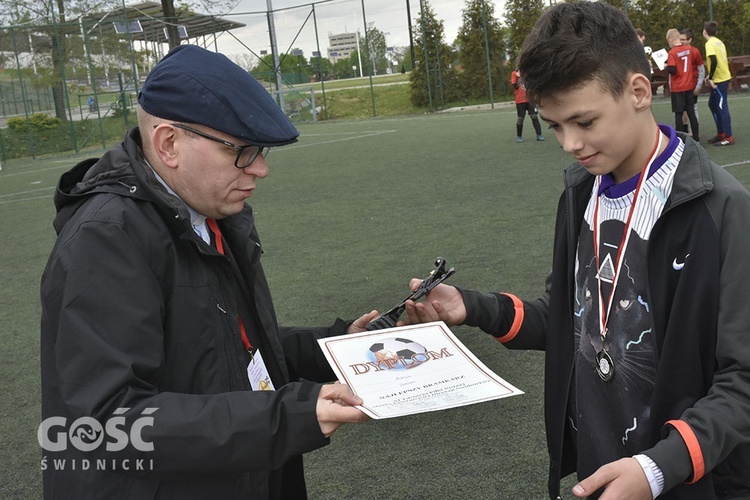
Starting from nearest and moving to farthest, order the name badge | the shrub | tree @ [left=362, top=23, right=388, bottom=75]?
the name badge
the shrub
tree @ [left=362, top=23, right=388, bottom=75]

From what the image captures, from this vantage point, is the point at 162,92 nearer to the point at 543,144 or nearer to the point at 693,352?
the point at 693,352

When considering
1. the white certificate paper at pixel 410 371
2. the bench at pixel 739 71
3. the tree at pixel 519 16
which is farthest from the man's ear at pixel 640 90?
the tree at pixel 519 16

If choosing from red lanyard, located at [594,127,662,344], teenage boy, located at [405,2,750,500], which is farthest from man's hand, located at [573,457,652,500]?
red lanyard, located at [594,127,662,344]

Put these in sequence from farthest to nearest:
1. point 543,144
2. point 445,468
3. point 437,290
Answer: point 543,144 → point 445,468 → point 437,290

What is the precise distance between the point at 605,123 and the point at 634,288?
41cm

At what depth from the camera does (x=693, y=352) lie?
→ 70.3 inches

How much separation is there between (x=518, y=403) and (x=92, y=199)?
2825 millimetres

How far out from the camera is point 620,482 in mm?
1683

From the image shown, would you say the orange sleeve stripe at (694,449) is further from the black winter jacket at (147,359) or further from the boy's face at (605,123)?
the black winter jacket at (147,359)

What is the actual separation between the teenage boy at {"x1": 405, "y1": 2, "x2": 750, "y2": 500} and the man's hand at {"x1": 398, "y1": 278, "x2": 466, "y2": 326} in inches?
14.6

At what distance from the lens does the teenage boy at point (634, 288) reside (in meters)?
1.71

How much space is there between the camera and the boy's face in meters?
1.92

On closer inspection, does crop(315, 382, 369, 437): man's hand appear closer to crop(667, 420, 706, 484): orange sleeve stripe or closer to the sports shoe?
crop(667, 420, 706, 484): orange sleeve stripe

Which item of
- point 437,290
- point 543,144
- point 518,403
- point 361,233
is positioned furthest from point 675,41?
point 437,290
